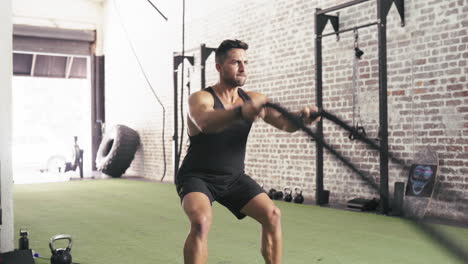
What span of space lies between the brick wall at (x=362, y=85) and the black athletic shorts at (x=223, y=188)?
2.70m

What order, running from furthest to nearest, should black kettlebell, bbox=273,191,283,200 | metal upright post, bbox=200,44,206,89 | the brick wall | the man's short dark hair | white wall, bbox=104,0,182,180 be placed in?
white wall, bbox=104,0,182,180
metal upright post, bbox=200,44,206,89
black kettlebell, bbox=273,191,283,200
the brick wall
the man's short dark hair

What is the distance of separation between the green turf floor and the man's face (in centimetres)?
134

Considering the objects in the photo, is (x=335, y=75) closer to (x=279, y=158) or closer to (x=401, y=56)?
(x=401, y=56)

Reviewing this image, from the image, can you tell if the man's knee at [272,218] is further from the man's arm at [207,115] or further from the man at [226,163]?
the man's arm at [207,115]

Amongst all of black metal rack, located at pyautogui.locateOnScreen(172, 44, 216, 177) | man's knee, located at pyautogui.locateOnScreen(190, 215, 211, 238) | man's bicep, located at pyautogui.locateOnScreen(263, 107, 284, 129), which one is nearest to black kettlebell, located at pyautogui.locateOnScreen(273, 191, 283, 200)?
black metal rack, located at pyautogui.locateOnScreen(172, 44, 216, 177)

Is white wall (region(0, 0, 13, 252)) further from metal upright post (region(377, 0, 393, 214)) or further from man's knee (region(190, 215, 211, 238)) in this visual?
metal upright post (region(377, 0, 393, 214))

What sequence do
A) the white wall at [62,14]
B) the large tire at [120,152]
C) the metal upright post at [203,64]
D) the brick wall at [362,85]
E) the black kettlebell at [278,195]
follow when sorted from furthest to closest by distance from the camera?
the white wall at [62,14] < the large tire at [120,152] < the metal upright post at [203,64] < the black kettlebell at [278,195] < the brick wall at [362,85]

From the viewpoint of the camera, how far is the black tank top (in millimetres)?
2564

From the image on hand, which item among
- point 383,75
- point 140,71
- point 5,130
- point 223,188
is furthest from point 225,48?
point 140,71

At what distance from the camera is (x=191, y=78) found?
906 centimetres

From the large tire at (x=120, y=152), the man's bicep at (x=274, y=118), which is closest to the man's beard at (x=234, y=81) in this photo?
the man's bicep at (x=274, y=118)

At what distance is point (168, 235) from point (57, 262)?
56.8 inches

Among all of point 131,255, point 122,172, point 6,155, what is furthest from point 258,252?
point 122,172

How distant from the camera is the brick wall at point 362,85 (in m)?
4.85
